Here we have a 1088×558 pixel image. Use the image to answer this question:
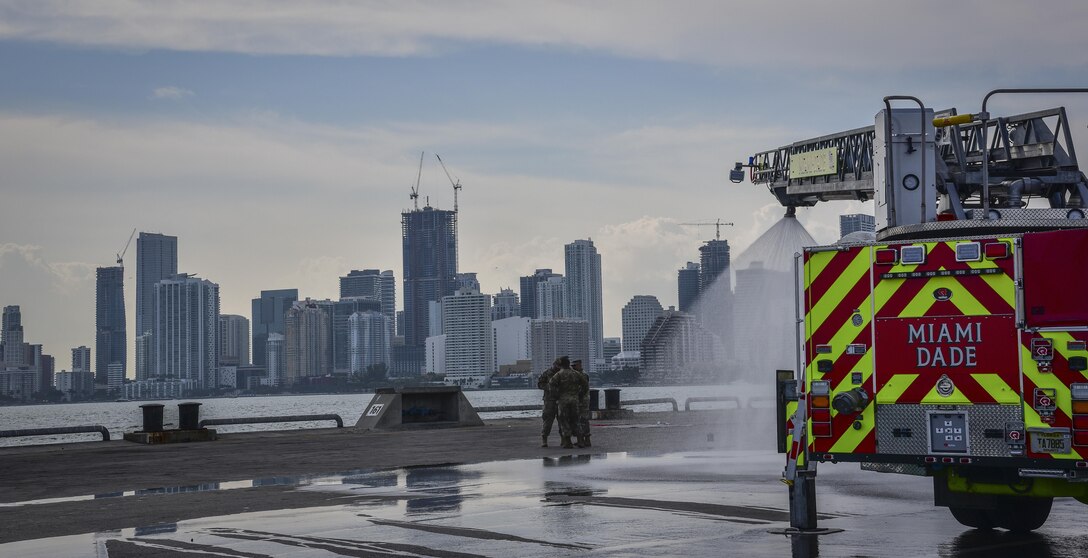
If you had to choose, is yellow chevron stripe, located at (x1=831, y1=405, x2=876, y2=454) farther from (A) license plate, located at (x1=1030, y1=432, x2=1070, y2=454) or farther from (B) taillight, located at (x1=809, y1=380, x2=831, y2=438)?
(A) license plate, located at (x1=1030, y1=432, x2=1070, y2=454)

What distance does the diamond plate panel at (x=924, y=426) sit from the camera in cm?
951

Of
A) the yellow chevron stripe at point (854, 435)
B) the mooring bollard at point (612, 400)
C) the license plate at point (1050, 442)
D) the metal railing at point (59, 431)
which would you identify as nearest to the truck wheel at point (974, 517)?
the yellow chevron stripe at point (854, 435)

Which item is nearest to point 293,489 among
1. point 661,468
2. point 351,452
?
point 661,468

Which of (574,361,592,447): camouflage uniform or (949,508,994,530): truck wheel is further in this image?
(574,361,592,447): camouflage uniform

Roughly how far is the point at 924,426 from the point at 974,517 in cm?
215

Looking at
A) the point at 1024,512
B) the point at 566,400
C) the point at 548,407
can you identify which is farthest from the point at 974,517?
the point at 548,407

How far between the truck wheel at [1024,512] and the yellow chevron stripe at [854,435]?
202cm

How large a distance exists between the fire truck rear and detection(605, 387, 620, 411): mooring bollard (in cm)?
2723

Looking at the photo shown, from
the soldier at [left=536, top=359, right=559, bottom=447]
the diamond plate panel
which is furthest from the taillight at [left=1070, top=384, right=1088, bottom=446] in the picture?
the soldier at [left=536, top=359, right=559, bottom=447]

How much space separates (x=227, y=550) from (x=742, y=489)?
23.4 feet

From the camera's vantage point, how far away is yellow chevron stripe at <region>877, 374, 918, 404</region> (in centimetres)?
998

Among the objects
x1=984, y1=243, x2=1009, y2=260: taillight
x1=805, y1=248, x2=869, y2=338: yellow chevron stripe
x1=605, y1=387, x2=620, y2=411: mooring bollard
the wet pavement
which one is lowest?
the wet pavement

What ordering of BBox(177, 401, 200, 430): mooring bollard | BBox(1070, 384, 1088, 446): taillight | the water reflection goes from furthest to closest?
BBox(177, 401, 200, 430): mooring bollard < the water reflection < BBox(1070, 384, 1088, 446): taillight

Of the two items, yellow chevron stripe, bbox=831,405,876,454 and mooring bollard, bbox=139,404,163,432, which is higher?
yellow chevron stripe, bbox=831,405,876,454
